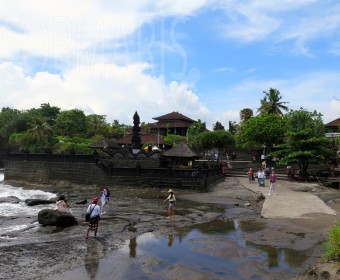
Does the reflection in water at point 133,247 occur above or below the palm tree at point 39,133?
below

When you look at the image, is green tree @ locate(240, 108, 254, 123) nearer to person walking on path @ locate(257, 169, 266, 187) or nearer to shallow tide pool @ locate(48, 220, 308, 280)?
person walking on path @ locate(257, 169, 266, 187)

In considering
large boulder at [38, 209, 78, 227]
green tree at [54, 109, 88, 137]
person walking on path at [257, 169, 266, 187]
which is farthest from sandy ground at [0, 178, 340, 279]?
green tree at [54, 109, 88, 137]

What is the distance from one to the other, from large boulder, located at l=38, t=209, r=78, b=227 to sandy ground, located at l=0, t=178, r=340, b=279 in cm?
44

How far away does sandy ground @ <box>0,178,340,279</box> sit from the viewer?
980 cm

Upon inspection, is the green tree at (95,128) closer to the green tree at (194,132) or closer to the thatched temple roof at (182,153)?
the green tree at (194,132)

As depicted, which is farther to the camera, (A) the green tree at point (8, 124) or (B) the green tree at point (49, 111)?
(B) the green tree at point (49, 111)

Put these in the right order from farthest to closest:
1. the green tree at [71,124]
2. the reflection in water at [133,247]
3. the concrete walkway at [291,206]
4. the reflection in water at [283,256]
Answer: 1. the green tree at [71,124]
2. the concrete walkway at [291,206]
3. the reflection in water at [133,247]
4. the reflection in water at [283,256]

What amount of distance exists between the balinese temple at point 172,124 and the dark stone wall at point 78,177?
36249 millimetres

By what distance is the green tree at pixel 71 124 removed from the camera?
71131 millimetres

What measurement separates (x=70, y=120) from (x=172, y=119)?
21381 mm

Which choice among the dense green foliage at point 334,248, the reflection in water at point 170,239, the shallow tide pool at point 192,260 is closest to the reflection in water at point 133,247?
the shallow tide pool at point 192,260

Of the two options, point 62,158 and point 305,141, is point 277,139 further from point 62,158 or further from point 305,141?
point 62,158

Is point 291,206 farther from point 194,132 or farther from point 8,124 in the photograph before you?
point 8,124

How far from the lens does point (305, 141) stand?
31.7 m
